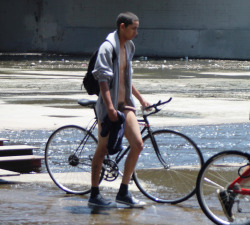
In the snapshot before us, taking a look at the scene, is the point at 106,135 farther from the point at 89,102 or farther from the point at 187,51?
the point at 187,51

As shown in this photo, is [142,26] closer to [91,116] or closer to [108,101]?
[91,116]

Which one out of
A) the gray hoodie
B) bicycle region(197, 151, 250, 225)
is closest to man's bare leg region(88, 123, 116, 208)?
the gray hoodie

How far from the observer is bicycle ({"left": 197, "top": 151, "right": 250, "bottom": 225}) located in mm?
6016

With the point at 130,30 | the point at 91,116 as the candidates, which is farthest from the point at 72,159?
the point at 91,116

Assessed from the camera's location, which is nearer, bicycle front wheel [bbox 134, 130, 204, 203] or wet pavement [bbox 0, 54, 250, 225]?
wet pavement [bbox 0, 54, 250, 225]

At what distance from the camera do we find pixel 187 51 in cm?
4150

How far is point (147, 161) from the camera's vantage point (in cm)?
790

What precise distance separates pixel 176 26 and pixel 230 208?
36131 mm

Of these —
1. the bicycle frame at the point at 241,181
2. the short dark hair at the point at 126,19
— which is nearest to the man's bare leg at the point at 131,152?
the short dark hair at the point at 126,19

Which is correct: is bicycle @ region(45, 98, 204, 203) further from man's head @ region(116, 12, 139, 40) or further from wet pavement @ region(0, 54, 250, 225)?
man's head @ region(116, 12, 139, 40)

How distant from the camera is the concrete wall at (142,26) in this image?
39.9 meters

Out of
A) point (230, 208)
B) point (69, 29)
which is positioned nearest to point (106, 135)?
point (230, 208)

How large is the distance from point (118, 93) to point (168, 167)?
36.5 inches

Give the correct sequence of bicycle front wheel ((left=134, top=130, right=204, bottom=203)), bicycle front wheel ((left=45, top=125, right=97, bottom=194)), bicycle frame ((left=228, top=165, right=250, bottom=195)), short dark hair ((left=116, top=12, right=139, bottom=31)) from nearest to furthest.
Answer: bicycle frame ((left=228, top=165, right=250, bottom=195)), short dark hair ((left=116, top=12, right=139, bottom=31)), bicycle front wheel ((left=134, top=130, right=204, bottom=203)), bicycle front wheel ((left=45, top=125, right=97, bottom=194))
